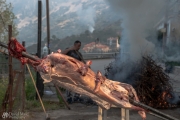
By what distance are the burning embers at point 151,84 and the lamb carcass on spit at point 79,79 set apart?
4.82 m

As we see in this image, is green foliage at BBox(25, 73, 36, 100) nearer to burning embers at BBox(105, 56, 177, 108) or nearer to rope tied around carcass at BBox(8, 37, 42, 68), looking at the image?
burning embers at BBox(105, 56, 177, 108)

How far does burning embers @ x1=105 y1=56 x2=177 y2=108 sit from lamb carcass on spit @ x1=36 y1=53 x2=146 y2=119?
482 centimetres

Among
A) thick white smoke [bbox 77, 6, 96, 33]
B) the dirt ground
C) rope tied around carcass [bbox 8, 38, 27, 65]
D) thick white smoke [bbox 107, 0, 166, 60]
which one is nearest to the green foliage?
the dirt ground

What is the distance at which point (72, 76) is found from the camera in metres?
2.40

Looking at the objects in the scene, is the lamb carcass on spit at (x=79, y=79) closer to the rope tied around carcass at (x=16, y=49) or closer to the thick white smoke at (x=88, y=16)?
the rope tied around carcass at (x=16, y=49)

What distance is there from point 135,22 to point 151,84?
1.87m

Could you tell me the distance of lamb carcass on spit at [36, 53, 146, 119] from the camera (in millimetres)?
2400

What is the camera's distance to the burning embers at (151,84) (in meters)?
7.40

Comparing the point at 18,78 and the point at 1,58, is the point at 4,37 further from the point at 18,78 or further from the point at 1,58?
the point at 18,78

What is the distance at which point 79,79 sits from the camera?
7.91 feet

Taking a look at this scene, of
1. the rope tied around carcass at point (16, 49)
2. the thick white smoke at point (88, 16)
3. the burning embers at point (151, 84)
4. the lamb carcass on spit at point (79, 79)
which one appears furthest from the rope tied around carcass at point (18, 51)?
the thick white smoke at point (88, 16)

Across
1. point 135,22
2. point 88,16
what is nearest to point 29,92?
point 135,22

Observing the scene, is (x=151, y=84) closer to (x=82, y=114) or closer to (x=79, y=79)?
(x=82, y=114)

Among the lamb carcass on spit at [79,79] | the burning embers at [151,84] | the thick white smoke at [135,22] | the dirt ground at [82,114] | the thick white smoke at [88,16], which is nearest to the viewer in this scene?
the lamb carcass on spit at [79,79]
